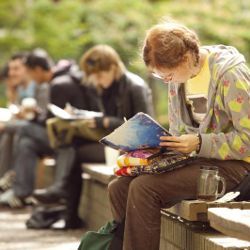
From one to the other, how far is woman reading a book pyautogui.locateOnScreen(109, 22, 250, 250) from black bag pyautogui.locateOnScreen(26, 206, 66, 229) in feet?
14.1

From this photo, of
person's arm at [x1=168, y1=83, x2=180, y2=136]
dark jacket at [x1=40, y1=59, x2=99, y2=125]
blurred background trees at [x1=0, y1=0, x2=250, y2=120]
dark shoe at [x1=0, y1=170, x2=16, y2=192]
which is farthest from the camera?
blurred background trees at [x1=0, y1=0, x2=250, y2=120]

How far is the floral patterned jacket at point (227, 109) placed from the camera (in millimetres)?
5371

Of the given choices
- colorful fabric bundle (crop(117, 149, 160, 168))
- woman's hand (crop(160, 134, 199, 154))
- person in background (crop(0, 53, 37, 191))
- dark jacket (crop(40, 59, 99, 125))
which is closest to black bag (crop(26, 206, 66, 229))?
dark jacket (crop(40, 59, 99, 125))

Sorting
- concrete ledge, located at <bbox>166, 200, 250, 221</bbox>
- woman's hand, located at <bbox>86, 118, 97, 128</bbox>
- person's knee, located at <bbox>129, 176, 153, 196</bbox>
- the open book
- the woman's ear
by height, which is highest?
the woman's ear

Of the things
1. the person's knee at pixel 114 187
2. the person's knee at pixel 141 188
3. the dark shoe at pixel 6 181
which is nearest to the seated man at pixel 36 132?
the dark shoe at pixel 6 181

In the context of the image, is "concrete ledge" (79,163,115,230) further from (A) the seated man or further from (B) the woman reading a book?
(B) the woman reading a book

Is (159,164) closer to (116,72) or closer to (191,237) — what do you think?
(191,237)

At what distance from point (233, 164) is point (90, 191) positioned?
4326 millimetres

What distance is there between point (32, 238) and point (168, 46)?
3955mm

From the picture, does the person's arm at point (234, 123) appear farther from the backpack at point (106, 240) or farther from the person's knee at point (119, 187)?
the backpack at point (106, 240)

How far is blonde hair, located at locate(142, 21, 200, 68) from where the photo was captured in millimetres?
5434

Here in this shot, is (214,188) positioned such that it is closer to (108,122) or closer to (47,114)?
(108,122)

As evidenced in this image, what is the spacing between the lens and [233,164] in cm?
550

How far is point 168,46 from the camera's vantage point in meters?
5.43
